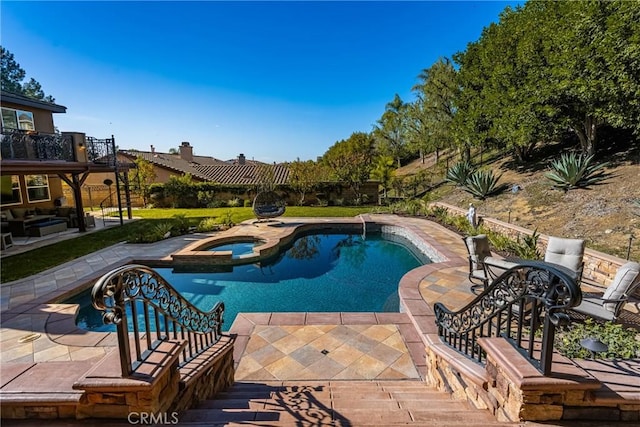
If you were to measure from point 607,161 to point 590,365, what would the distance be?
12747 millimetres

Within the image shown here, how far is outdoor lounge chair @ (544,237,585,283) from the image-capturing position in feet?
17.4

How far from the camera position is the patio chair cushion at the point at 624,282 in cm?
392

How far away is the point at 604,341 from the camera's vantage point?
3.47m

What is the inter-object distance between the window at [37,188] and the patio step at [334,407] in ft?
51.7

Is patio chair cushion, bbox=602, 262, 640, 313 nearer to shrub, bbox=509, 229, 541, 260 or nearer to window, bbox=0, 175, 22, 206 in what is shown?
shrub, bbox=509, 229, 541, 260

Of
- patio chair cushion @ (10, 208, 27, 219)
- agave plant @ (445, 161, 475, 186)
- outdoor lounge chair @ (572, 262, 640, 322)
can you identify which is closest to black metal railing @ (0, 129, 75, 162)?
patio chair cushion @ (10, 208, 27, 219)

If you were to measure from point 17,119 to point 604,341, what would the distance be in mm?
18852

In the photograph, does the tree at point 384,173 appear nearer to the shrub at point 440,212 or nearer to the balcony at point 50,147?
the shrub at point 440,212

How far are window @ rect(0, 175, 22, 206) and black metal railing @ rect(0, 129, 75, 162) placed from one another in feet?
10.4

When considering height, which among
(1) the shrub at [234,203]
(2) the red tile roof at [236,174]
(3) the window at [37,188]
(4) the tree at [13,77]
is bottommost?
(1) the shrub at [234,203]

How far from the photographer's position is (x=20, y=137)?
31.1 feet

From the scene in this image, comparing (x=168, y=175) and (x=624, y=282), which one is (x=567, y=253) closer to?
(x=624, y=282)

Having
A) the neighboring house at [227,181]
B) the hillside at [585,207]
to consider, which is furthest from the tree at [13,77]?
the hillside at [585,207]

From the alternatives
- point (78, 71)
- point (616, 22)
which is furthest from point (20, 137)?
point (616, 22)
